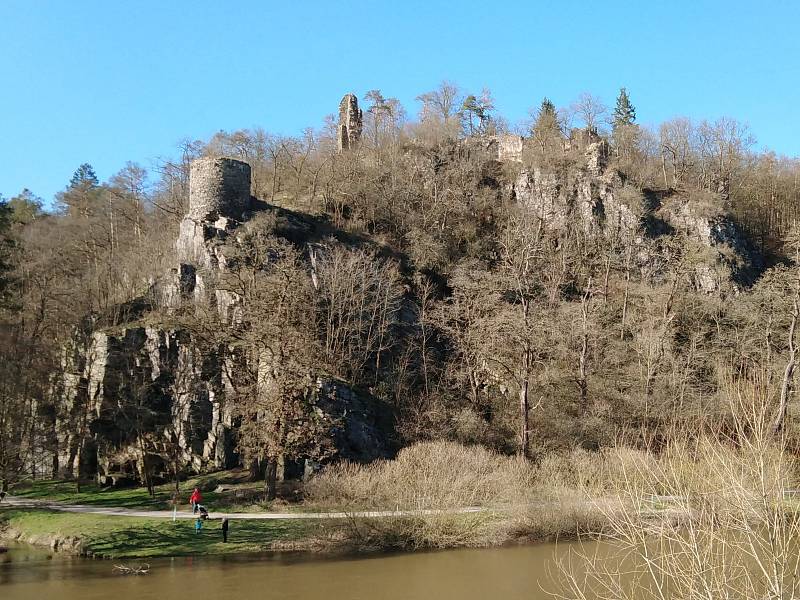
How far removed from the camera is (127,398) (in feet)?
111

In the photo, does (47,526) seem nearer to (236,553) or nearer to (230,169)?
(236,553)

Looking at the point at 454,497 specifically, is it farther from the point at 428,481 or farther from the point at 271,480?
the point at 271,480

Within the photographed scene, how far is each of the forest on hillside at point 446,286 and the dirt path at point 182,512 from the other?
2061 mm

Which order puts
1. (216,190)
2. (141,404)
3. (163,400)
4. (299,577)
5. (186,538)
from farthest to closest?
(216,190)
(163,400)
(141,404)
(186,538)
(299,577)

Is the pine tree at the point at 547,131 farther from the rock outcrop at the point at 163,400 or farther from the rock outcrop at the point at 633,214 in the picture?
the rock outcrop at the point at 163,400

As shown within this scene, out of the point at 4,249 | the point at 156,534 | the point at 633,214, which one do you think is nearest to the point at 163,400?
the point at 4,249

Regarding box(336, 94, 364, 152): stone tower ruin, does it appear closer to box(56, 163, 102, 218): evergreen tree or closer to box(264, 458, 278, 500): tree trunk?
box(56, 163, 102, 218): evergreen tree

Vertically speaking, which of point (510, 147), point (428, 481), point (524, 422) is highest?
point (510, 147)

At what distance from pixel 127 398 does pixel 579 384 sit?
21.6 m

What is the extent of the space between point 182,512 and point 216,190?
69.8 ft

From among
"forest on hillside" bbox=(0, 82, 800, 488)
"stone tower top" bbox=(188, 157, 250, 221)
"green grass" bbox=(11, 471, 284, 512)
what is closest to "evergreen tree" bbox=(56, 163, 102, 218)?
"forest on hillside" bbox=(0, 82, 800, 488)

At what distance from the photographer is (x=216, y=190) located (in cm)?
4225

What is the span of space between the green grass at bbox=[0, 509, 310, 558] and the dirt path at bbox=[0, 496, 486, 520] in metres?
0.66

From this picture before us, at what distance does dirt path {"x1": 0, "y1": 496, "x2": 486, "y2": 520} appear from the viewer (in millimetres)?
22984
